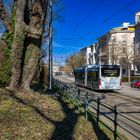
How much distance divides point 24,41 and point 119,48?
5873cm

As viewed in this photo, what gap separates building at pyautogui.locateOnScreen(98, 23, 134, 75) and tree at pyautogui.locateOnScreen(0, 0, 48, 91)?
5135cm

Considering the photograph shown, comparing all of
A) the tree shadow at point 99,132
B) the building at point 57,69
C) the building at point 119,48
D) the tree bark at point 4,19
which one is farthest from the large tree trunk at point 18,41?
the building at point 57,69

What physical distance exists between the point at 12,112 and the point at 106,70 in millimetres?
25865

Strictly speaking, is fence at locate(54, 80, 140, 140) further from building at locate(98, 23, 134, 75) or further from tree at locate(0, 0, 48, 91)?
building at locate(98, 23, 134, 75)

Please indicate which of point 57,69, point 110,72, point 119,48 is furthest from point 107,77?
point 57,69

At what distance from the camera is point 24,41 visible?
1595 centimetres

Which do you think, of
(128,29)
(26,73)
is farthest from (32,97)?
(128,29)

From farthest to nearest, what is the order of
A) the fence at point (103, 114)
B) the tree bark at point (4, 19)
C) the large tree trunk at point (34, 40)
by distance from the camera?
the tree bark at point (4, 19)
the large tree trunk at point (34, 40)
the fence at point (103, 114)

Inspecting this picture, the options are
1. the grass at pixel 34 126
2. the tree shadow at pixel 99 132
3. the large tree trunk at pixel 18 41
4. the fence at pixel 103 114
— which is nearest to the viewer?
the grass at pixel 34 126

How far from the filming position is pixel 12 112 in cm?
973

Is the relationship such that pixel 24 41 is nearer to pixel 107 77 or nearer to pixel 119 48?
pixel 107 77

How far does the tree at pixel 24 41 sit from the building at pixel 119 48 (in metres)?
51.4

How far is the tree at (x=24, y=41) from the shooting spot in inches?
595

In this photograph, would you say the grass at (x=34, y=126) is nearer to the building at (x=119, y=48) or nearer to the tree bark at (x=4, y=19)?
the tree bark at (x=4, y=19)
